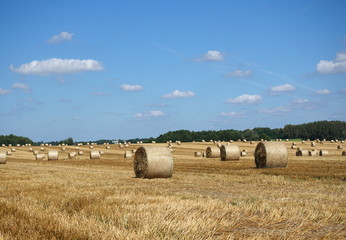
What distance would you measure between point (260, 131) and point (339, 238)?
13539cm

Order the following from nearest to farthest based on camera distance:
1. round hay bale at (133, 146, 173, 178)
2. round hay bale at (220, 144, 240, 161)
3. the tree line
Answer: round hay bale at (133, 146, 173, 178)
round hay bale at (220, 144, 240, 161)
the tree line

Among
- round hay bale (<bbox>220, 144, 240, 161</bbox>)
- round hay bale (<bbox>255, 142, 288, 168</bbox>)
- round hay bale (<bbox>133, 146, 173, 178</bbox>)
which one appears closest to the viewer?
round hay bale (<bbox>133, 146, 173, 178</bbox>)

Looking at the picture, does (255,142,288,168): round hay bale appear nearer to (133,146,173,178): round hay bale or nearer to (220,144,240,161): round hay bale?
(133,146,173,178): round hay bale

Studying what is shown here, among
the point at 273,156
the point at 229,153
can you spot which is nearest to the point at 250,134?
the point at 229,153

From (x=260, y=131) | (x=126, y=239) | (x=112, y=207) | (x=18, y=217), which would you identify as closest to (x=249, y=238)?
(x=126, y=239)

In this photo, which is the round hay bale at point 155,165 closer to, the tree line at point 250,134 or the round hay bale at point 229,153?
the round hay bale at point 229,153

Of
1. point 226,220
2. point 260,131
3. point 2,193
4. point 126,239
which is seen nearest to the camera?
point 126,239

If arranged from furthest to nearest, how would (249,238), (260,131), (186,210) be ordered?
1. (260,131)
2. (186,210)
3. (249,238)

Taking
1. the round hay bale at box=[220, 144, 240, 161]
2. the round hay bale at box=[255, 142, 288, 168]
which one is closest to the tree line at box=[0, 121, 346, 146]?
the round hay bale at box=[220, 144, 240, 161]

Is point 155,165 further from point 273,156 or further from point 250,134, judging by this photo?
point 250,134

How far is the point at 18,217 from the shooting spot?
7.77 metres

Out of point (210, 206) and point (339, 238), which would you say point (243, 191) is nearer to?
point (210, 206)

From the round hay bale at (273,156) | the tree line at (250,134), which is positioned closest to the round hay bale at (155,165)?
the round hay bale at (273,156)

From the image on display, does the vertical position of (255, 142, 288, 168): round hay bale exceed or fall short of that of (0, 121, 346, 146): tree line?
it falls short
